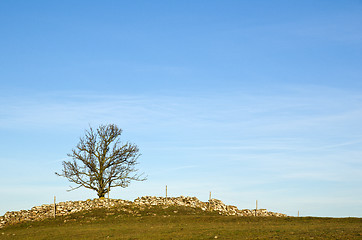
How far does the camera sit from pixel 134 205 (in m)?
59.7

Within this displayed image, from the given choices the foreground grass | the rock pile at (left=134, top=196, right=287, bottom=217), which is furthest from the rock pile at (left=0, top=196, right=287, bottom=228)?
the foreground grass

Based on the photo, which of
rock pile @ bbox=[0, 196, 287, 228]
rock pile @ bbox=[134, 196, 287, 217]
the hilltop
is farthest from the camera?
rock pile @ bbox=[134, 196, 287, 217]

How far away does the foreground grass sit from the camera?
3550 centimetres

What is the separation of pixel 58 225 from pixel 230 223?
2128 centimetres

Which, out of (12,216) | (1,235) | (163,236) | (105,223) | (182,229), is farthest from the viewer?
(12,216)

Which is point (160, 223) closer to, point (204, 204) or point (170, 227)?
point (170, 227)

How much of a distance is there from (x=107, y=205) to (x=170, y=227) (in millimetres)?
20733

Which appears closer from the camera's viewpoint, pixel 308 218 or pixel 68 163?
pixel 308 218

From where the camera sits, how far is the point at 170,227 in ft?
139

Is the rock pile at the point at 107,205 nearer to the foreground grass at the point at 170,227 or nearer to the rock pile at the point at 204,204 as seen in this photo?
the rock pile at the point at 204,204

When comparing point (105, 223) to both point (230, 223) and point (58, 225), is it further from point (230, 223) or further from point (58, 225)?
point (230, 223)

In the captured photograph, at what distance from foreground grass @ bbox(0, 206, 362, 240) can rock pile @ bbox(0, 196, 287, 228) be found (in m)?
2.94

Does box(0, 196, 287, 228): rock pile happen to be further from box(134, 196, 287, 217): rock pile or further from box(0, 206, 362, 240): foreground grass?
box(0, 206, 362, 240): foreground grass

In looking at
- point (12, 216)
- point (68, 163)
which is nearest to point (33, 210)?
point (12, 216)
